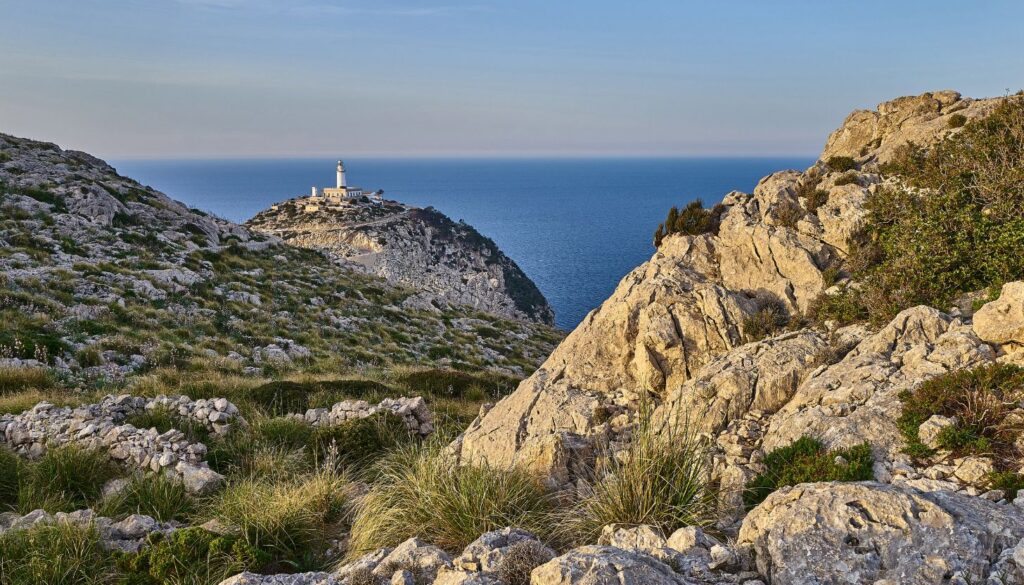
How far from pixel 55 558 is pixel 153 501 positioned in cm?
263

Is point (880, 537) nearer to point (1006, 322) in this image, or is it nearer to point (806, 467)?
point (806, 467)

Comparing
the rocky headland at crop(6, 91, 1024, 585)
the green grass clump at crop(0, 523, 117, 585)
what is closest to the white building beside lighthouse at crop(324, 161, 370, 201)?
the rocky headland at crop(6, 91, 1024, 585)

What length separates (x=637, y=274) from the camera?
13062 millimetres

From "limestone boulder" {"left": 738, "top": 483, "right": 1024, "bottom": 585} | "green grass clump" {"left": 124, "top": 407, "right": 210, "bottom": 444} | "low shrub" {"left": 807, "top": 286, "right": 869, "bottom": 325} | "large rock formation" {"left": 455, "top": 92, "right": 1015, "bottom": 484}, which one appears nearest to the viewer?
"limestone boulder" {"left": 738, "top": 483, "right": 1024, "bottom": 585}

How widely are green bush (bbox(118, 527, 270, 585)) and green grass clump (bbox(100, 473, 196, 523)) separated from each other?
211 cm

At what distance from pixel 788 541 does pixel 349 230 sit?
102310mm

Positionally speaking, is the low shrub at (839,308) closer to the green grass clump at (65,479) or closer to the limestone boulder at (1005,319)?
the limestone boulder at (1005,319)

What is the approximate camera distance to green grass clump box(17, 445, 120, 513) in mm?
9219

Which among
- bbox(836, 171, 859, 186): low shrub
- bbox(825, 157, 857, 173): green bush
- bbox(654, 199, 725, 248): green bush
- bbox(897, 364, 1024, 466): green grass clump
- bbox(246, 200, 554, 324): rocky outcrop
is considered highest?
bbox(825, 157, 857, 173): green bush

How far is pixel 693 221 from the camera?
13969 millimetres

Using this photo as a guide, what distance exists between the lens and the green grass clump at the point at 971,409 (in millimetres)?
6547

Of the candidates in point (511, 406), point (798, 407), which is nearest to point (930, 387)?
point (798, 407)

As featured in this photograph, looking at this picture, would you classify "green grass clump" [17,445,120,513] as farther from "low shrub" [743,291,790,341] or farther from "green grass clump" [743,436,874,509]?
"low shrub" [743,291,790,341]

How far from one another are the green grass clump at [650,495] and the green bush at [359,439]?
19.2 feet
